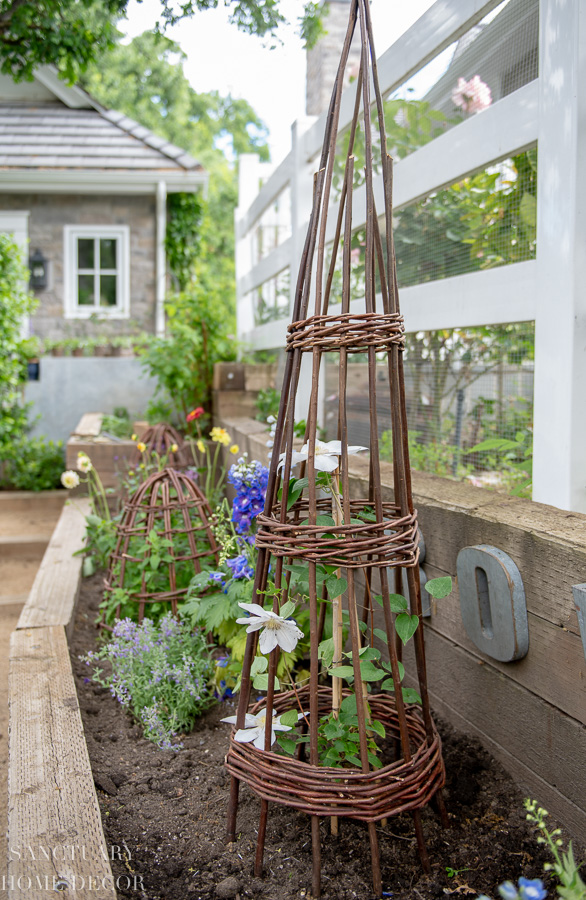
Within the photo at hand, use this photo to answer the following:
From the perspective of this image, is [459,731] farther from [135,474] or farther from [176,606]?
[135,474]

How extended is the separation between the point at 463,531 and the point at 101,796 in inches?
42.8

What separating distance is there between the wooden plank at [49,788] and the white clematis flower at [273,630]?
491 mm

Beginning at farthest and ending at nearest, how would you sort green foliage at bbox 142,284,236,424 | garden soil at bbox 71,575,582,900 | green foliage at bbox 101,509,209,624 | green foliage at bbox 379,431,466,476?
green foliage at bbox 142,284,236,424 → green foliage at bbox 101,509,209,624 → green foliage at bbox 379,431,466,476 → garden soil at bbox 71,575,582,900

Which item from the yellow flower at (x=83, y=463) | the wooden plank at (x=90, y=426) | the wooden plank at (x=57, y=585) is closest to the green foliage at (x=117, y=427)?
the wooden plank at (x=90, y=426)

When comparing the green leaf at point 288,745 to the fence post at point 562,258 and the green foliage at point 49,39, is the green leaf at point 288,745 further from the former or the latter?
the green foliage at point 49,39

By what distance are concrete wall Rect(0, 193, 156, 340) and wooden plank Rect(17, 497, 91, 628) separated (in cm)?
536

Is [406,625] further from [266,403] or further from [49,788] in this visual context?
[266,403]

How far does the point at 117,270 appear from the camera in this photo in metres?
9.22

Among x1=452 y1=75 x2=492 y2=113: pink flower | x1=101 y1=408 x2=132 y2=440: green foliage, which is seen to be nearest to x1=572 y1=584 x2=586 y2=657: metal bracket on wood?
x1=452 y1=75 x2=492 y2=113: pink flower

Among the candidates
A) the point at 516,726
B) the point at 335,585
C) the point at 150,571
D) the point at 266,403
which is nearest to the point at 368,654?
the point at 335,585

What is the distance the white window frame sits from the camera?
357 inches

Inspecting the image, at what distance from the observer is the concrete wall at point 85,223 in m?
8.99

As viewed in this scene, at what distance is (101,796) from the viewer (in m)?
1.69

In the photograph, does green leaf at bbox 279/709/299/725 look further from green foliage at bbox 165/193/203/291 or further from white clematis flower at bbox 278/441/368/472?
green foliage at bbox 165/193/203/291
